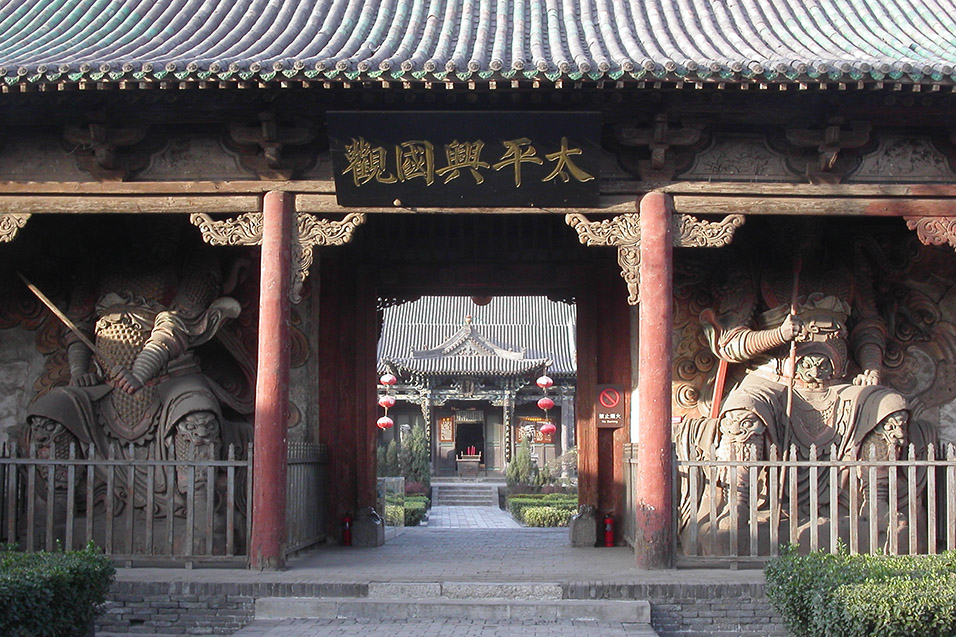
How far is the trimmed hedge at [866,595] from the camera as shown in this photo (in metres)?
6.94

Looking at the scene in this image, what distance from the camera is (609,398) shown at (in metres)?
13.3

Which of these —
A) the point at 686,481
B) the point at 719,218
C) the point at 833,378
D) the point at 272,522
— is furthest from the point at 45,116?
the point at 833,378

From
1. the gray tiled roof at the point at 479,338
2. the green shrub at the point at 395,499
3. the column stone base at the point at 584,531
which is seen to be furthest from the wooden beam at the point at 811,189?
the gray tiled roof at the point at 479,338

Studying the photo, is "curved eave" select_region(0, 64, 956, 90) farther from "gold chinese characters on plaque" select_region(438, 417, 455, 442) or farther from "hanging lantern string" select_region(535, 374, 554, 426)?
"gold chinese characters on plaque" select_region(438, 417, 455, 442)

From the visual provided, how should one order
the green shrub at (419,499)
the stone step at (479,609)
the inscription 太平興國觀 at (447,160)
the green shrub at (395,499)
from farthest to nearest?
the green shrub at (419,499), the green shrub at (395,499), the inscription 太平興國觀 at (447,160), the stone step at (479,609)

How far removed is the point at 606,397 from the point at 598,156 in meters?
3.89

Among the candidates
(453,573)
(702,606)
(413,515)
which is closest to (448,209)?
(453,573)

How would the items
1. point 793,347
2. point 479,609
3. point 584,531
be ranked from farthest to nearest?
point 584,531 → point 793,347 → point 479,609

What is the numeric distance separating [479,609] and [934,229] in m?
5.49

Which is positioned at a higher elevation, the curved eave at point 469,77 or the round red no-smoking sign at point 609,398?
the curved eave at point 469,77

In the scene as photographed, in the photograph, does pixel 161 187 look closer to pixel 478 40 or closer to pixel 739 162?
pixel 478 40

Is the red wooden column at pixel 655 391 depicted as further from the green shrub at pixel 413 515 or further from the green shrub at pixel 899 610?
the green shrub at pixel 413 515

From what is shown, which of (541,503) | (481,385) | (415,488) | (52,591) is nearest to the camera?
(52,591)

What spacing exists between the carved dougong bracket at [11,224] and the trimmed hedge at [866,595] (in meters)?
7.46
